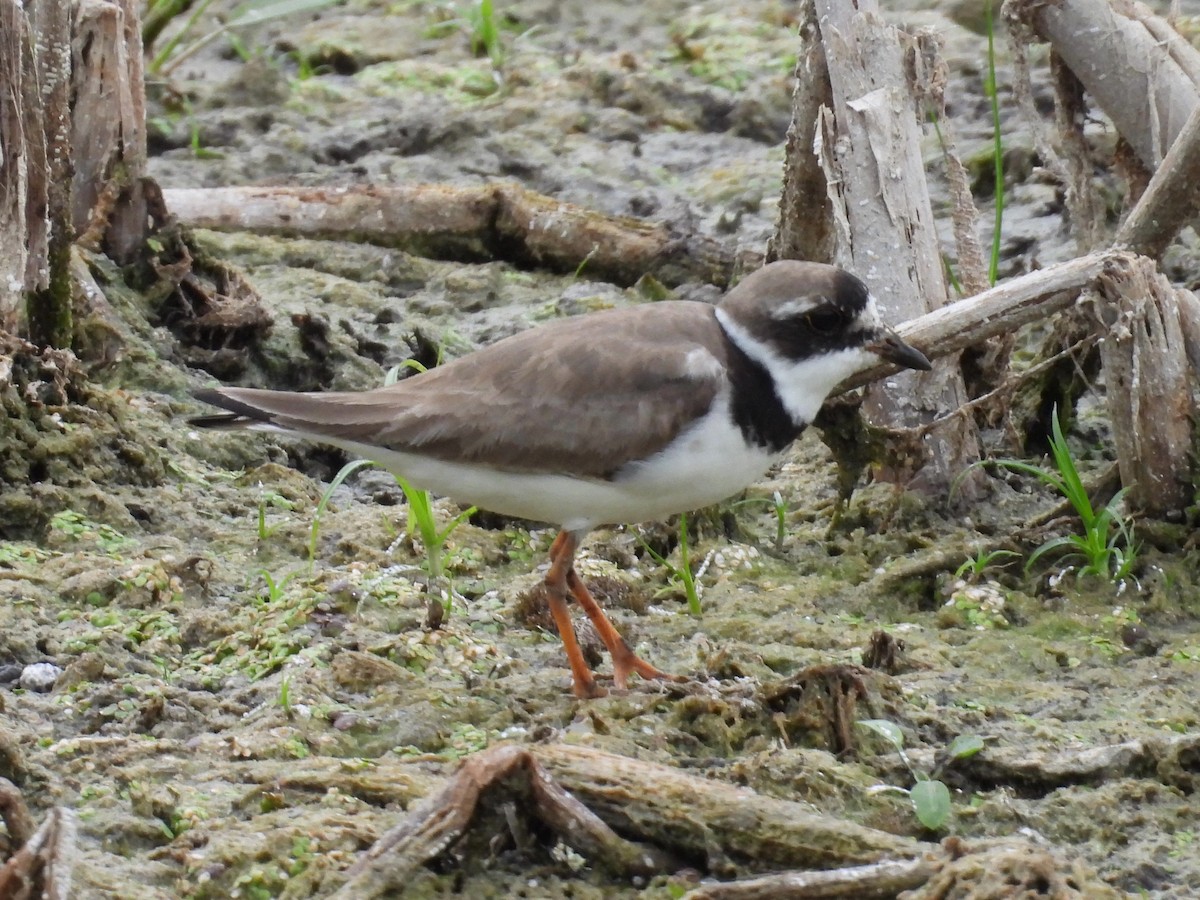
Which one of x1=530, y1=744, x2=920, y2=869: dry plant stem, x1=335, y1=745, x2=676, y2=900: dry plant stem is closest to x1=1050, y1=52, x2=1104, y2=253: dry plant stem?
x1=530, y1=744, x2=920, y2=869: dry plant stem

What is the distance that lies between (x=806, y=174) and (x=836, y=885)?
3539mm

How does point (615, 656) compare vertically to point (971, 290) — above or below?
below

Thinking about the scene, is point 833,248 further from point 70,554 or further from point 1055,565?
point 70,554

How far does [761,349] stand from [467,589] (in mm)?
1313

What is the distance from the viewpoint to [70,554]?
545 cm

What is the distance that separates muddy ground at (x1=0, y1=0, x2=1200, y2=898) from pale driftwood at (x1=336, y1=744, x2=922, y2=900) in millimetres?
56

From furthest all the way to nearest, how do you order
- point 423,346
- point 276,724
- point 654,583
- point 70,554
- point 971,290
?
point 423,346
point 971,290
point 654,583
point 70,554
point 276,724

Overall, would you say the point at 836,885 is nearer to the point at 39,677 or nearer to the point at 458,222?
the point at 39,677

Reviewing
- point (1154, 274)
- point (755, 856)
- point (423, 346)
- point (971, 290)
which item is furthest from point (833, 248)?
point (755, 856)

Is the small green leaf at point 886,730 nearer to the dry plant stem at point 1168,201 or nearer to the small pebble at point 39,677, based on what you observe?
the small pebble at point 39,677

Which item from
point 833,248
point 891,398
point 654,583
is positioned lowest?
point 654,583

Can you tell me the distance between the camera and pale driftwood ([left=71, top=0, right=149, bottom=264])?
21.7 feet

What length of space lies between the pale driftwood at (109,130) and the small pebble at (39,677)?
8.88 ft

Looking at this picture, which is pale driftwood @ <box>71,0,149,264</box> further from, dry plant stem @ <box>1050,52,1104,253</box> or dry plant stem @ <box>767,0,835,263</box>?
dry plant stem @ <box>1050,52,1104,253</box>
